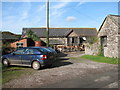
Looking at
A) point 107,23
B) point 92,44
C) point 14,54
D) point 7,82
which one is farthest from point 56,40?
point 7,82

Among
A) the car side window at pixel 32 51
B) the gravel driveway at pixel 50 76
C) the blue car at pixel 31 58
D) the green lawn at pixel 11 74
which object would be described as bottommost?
the gravel driveway at pixel 50 76

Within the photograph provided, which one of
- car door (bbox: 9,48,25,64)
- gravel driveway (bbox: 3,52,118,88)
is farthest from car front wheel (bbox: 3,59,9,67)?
gravel driveway (bbox: 3,52,118,88)

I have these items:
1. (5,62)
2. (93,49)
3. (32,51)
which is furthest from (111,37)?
(5,62)

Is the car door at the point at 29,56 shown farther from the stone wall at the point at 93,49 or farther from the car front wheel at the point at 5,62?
the stone wall at the point at 93,49

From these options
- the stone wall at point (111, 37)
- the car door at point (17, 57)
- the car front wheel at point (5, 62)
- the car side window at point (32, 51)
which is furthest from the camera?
the stone wall at point (111, 37)

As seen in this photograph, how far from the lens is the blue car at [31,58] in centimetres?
847

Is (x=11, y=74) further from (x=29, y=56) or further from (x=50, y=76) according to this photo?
(x=50, y=76)

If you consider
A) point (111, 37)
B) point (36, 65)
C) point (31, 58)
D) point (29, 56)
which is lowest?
point (36, 65)

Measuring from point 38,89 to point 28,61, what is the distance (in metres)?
4.15

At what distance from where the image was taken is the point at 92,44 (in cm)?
1680

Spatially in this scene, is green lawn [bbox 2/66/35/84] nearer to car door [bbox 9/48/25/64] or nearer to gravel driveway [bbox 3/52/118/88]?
gravel driveway [bbox 3/52/118/88]

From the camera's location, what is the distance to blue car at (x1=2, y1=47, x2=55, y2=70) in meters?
8.47

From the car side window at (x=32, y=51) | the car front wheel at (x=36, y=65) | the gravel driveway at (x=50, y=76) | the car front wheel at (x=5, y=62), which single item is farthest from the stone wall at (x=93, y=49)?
the car front wheel at (x=5, y=62)

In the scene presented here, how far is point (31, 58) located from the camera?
8.66m
